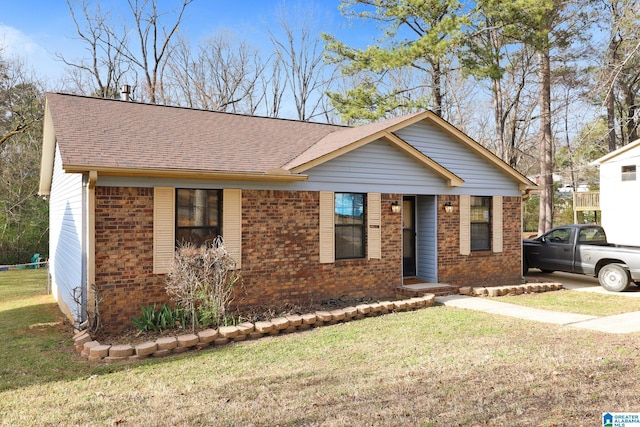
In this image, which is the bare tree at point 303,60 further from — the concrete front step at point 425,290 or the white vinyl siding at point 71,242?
the concrete front step at point 425,290

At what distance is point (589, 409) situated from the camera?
3891 mm

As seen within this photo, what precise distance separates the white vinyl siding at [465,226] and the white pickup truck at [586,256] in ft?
11.5

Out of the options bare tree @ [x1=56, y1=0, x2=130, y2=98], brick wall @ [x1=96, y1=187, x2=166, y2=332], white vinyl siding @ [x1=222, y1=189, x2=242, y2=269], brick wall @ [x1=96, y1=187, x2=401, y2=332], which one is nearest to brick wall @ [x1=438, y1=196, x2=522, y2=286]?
brick wall @ [x1=96, y1=187, x2=401, y2=332]

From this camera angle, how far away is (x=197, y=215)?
8.16m

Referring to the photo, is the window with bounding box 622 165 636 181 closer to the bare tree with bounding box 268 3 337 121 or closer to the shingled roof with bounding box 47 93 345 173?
the shingled roof with bounding box 47 93 345 173

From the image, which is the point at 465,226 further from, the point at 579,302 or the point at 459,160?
the point at 579,302

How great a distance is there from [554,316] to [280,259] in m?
5.25

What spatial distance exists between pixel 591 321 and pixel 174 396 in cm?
700

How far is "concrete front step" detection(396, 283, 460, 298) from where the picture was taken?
998 cm

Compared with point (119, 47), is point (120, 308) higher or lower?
lower

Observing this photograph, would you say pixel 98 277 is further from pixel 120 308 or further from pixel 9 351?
pixel 9 351

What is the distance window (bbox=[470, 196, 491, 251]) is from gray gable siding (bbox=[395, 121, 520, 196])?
26 cm

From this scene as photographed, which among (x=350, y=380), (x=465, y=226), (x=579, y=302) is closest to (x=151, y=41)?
(x=465, y=226)

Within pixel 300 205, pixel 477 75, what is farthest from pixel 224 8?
pixel 300 205
